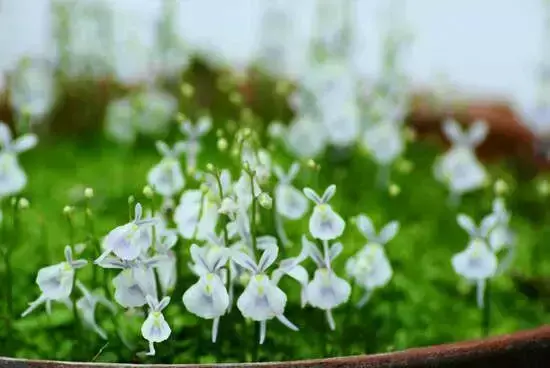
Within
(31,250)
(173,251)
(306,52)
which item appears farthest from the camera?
Result: (306,52)

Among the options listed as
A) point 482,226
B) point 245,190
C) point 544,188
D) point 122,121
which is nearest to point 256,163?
point 245,190

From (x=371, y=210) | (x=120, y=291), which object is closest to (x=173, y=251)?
(x=120, y=291)

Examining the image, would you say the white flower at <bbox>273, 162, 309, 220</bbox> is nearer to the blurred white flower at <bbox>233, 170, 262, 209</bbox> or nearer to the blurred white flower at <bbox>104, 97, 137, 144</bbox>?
the blurred white flower at <bbox>233, 170, 262, 209</bbox>

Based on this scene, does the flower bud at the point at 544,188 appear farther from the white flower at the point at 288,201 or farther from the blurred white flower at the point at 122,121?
the blurred white flower at the point at 122,121

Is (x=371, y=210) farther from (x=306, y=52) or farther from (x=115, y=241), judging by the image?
(x=115, y=241)

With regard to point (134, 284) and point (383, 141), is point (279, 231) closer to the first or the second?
point (134, 284)

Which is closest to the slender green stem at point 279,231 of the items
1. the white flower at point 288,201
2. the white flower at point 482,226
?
the white flower at point 288,201

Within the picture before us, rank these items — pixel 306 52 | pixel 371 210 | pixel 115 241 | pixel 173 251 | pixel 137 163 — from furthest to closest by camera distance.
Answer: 1. pixel 306 52
2. pixel 137 163
3. pixel 371 210
4. pixel 173 251
5. pixel 115 241
